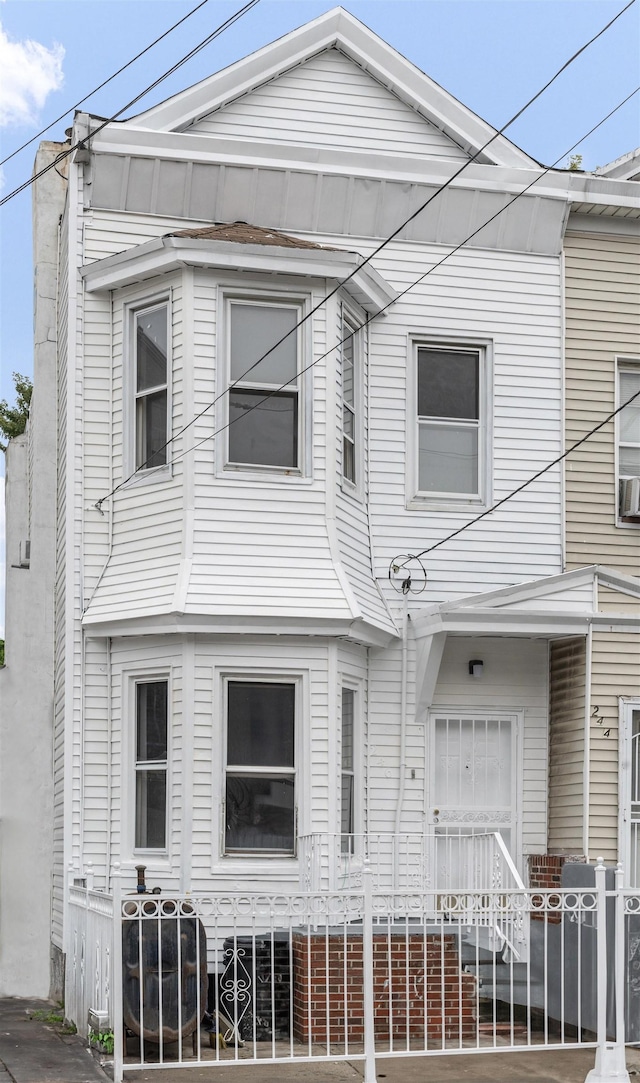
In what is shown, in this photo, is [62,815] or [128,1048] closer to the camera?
[128,1048]

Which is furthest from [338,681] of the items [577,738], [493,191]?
[493,191]

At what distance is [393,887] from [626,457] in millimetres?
5168

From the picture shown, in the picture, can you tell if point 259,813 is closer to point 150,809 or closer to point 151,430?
point 150,809

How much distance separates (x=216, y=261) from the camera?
12.6 meters

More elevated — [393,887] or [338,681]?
[338,681]

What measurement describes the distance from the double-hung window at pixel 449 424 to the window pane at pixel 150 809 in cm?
400

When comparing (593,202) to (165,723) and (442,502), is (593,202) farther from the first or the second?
(165,723)

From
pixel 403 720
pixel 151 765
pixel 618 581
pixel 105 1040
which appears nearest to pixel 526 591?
pixel 618 581

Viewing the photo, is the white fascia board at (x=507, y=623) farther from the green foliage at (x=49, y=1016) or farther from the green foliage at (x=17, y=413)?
the green foliage at (x=17, y=413)

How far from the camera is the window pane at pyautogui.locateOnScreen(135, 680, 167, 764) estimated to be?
12391mm

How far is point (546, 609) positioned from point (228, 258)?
14.5 feet

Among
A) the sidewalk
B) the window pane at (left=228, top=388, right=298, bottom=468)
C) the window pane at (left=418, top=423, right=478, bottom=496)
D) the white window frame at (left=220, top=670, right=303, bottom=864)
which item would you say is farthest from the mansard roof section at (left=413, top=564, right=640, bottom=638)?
the sidewalk

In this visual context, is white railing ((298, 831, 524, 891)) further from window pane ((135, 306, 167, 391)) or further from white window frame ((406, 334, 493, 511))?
window pane ((135, 306, 167, 391))

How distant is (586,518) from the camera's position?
14.2m
